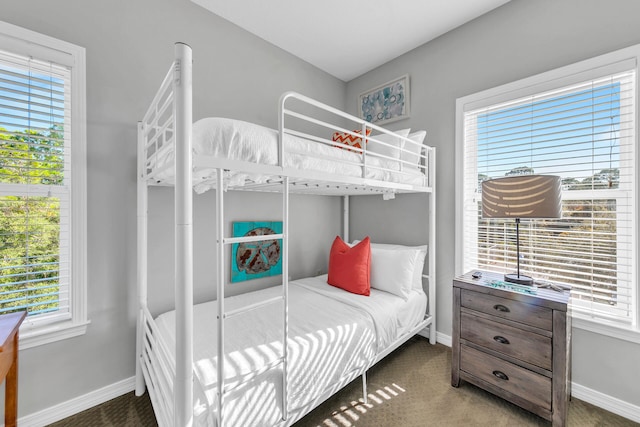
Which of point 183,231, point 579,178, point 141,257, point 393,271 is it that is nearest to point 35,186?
point 141,257

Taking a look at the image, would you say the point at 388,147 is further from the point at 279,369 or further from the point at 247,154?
the point at 279,369

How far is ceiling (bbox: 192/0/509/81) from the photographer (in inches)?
81.0

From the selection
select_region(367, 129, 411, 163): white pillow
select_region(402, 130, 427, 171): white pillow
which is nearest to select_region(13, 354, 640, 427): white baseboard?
select_region(402, 130, 427, 171): white pillow

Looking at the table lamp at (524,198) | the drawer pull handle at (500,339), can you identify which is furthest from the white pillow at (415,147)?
the drawer pull handle at (500,339)

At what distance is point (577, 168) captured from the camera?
1.79m

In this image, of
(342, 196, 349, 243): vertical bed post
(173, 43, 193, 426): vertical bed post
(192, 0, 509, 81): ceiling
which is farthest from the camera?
(342, 196, 349, 243): vertical bed post

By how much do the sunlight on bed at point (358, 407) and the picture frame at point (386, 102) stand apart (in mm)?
2376

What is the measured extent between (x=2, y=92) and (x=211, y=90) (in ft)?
3.74

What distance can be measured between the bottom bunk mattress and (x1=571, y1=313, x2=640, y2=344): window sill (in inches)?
39.9

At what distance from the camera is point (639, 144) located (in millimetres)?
1570

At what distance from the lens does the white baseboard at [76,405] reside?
1.48 meters

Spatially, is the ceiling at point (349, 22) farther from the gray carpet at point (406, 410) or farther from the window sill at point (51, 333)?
the gray carpet at point (406, 410)

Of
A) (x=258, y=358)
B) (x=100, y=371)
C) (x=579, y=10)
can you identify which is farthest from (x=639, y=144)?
(x=100, y=371)

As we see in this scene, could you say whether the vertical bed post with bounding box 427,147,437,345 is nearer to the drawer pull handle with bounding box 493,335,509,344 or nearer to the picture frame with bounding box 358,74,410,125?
the picture frame with bounding box 358,74,410,125
